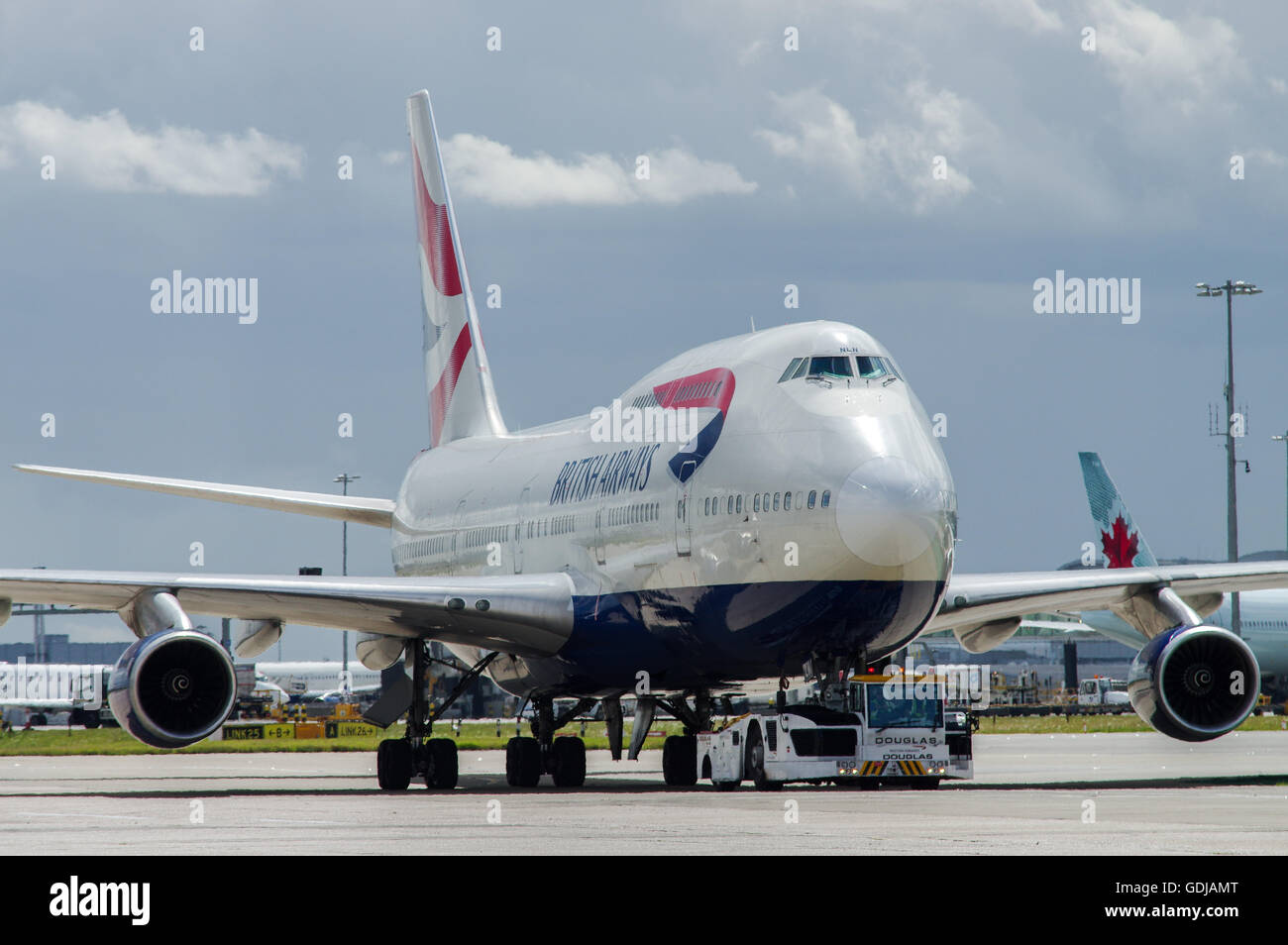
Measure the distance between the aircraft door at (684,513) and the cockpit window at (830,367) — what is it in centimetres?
224

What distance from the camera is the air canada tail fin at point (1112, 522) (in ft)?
251

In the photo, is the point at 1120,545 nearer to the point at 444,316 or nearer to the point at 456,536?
the point at 444,316

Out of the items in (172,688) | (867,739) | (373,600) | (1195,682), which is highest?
(373,600)

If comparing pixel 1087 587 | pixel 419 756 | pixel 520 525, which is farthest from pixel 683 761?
pixel 1087 587

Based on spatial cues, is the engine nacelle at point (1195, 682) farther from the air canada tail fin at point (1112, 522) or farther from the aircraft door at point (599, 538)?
the air canada tail fin at point (1112, 522)

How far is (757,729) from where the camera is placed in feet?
78.6

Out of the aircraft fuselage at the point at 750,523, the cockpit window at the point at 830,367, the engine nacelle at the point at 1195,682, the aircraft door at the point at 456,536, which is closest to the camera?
the aircraft fuselage at the point at 750,523

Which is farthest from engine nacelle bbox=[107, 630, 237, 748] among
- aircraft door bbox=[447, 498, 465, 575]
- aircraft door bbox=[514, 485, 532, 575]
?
aircraft door bbox=[447, 498, 465, 575]

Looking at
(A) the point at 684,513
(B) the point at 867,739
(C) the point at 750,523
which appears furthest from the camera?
(A) the point at 684,513

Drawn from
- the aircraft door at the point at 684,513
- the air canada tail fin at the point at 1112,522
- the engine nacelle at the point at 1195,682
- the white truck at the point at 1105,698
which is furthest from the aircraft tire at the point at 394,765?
the white truck at the point at 1105,698

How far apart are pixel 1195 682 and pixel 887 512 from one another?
258 inches

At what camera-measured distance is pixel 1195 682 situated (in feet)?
85.6

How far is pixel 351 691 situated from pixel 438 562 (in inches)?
3799
